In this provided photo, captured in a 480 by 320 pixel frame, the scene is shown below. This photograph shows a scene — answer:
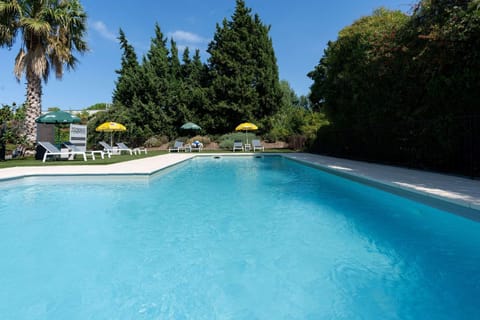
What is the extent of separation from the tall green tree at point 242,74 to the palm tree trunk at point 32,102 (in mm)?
13076

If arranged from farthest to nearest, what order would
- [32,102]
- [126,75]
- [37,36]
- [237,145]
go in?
1. [126,75]
2. [237,145]
3. [32,102]
4. [37,36]

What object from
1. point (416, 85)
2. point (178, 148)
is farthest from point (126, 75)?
point (416, 85)

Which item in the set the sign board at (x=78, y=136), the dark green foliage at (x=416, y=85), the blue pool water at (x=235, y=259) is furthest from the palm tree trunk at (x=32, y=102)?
the dark green foliage at (x=416, y=85)

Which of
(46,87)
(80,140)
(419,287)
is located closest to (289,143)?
(80,140)

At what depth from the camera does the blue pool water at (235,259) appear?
1.99 meters

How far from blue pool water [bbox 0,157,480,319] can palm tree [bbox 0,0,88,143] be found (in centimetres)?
985

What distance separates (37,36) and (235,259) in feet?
48.4

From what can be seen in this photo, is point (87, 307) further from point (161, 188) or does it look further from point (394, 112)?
point (394, 112)

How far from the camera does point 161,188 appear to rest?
6625mm

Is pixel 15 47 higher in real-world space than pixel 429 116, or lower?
higher

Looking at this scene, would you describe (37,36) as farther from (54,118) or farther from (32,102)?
(54,118)

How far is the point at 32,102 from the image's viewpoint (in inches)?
495

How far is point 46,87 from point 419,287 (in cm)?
1648

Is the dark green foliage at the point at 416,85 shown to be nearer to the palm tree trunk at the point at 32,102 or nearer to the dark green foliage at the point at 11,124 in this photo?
the dark green foliage at the point at 11,124
